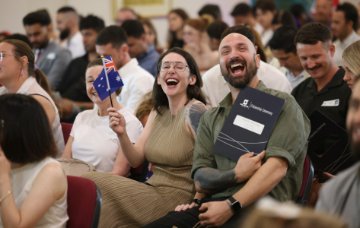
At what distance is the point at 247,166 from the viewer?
9.78 ft

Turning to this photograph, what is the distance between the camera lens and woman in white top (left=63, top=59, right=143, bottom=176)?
3.92m

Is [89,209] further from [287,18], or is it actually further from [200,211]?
[287,18]

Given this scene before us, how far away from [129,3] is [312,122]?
23.4ft

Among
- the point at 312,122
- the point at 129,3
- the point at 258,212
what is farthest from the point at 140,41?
the point at 258,212

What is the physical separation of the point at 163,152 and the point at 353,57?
1.11 m

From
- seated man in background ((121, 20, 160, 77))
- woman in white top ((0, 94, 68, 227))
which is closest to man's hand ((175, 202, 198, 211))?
woman in white top ((0, 94, 68, 227))

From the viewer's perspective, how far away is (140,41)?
20.5ft

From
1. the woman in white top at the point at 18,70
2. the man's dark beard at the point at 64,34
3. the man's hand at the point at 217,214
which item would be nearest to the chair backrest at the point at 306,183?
the man's hand at the point at 217,214

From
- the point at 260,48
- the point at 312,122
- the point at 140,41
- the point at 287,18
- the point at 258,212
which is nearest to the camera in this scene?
the point at 258,212

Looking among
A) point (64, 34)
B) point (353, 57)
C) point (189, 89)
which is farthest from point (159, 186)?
point (64, 34)

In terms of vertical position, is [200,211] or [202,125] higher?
[202,125]

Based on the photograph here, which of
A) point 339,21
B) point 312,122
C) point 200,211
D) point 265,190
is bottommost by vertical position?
point 200,211

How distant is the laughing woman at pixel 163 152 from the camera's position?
3473 millimetres

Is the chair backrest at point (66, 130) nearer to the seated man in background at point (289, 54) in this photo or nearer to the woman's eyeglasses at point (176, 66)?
the woman's eyeglasses at point (176, 66)
